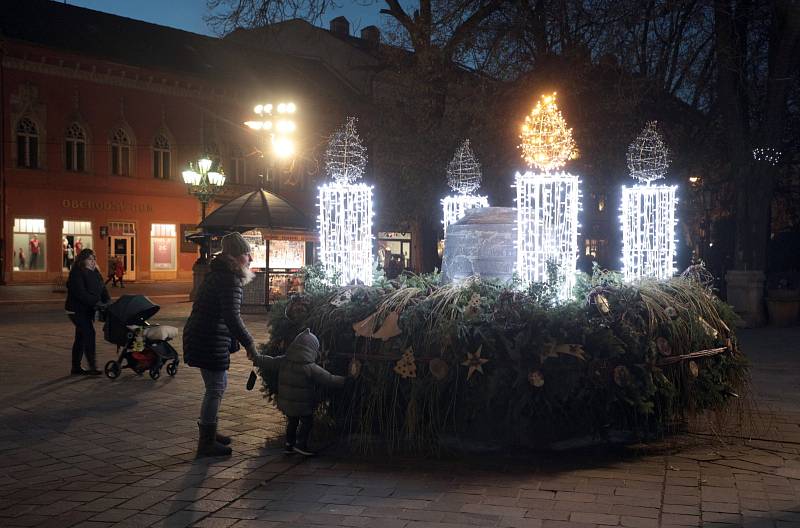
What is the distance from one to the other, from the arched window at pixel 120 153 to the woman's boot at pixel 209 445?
108 feet

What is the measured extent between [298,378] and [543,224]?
388cm

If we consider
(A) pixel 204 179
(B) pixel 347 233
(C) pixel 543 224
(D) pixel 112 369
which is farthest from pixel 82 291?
(A) pixel 204 179

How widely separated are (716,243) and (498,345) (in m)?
21.4

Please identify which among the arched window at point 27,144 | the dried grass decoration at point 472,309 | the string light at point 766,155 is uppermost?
the arched window at point 27,144

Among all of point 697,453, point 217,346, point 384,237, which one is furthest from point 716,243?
point 217,346

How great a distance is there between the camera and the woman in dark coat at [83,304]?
32.4ft

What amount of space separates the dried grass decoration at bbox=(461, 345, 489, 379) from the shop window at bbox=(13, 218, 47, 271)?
31185 mm

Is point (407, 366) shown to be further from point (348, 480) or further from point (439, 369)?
point (348, 480)

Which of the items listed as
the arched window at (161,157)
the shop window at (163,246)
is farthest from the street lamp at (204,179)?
the arched window at (161,157)

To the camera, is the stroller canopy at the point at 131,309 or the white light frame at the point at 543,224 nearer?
the white light frame at the point at 543,224

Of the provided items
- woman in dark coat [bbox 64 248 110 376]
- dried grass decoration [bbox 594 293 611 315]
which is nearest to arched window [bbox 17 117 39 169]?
woman in dark coat [bbox 64 248 110 376]

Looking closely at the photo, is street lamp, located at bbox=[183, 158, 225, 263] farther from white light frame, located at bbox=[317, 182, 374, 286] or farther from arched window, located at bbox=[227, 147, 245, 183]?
arched window, located at bbox=[227, 147, 245, 183]

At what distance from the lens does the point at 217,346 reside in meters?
5.96

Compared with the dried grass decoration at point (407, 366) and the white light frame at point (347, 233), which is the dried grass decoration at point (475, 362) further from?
the white light frame at point (347, 233)
